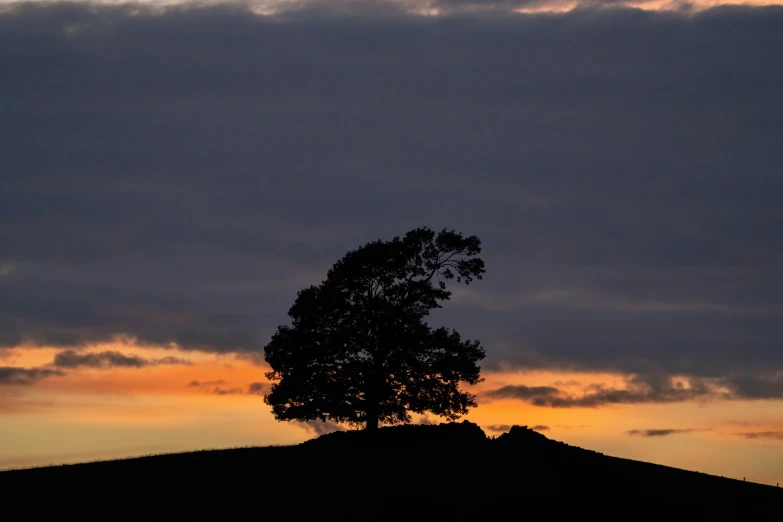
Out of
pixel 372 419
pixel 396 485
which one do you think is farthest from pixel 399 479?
pixel 372 419

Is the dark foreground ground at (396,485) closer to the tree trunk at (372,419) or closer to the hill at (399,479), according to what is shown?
the hill at (399,479)

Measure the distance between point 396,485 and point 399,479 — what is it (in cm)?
99

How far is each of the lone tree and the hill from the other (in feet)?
8.99

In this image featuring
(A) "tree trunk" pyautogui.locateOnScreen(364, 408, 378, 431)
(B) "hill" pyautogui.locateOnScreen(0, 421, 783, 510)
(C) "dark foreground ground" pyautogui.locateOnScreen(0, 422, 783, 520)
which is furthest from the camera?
(A) "tree trunk" pyautogui.locateOnScreen(364, 408, 378, 431)

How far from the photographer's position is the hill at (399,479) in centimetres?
4859

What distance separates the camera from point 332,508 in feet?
155

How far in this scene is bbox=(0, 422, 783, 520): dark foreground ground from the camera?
47.6 m

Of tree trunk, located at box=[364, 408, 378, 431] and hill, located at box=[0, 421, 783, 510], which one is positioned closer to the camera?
hill, located at box=[0, 421, 783, 510]

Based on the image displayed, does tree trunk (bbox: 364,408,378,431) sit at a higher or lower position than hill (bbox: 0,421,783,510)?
higher

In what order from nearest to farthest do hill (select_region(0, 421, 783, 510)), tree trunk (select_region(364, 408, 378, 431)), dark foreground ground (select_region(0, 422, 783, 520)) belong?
1. dark foreground ground (select_region(0, 422, 783, 520))
2. hill (select_region(0, 421, 783, 510))
3. tree trunk (select_region(364, 408, 378, 431))

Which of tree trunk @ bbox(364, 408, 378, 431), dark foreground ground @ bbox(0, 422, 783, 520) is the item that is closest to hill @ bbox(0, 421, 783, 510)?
dark foreground ground @ bbox(0, 422, 783, 520)

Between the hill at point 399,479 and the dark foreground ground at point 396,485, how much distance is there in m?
0.08

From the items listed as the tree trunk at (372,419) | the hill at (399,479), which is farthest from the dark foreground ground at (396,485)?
the tree trunk at (372,419)

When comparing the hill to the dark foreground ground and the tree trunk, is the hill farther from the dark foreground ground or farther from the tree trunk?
the tree trunk
